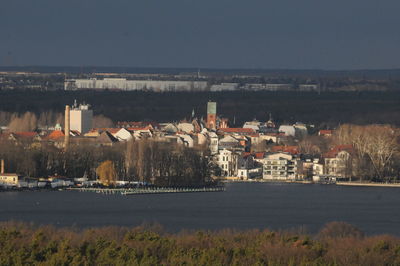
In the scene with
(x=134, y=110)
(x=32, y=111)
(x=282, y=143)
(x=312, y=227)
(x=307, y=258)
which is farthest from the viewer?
(x=134, y=110)

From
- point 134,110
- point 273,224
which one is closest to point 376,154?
point 273,224

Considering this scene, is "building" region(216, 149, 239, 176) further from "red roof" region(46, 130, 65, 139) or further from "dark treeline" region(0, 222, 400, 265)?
"dark treeline" region(0, 222, 400, 265)

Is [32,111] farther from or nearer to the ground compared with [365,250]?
farther from the ground

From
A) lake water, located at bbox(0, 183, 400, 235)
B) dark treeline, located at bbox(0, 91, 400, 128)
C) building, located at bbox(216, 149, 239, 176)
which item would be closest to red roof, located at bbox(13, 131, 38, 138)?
building, located at bbox(216, 149, 239, 176)

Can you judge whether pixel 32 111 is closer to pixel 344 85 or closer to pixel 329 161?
pixel 329 161

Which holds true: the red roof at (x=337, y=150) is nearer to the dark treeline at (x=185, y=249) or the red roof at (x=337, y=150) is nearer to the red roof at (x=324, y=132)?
the red roof at (x=324, y=132)

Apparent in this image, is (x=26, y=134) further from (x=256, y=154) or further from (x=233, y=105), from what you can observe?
(x=233, y=105)
